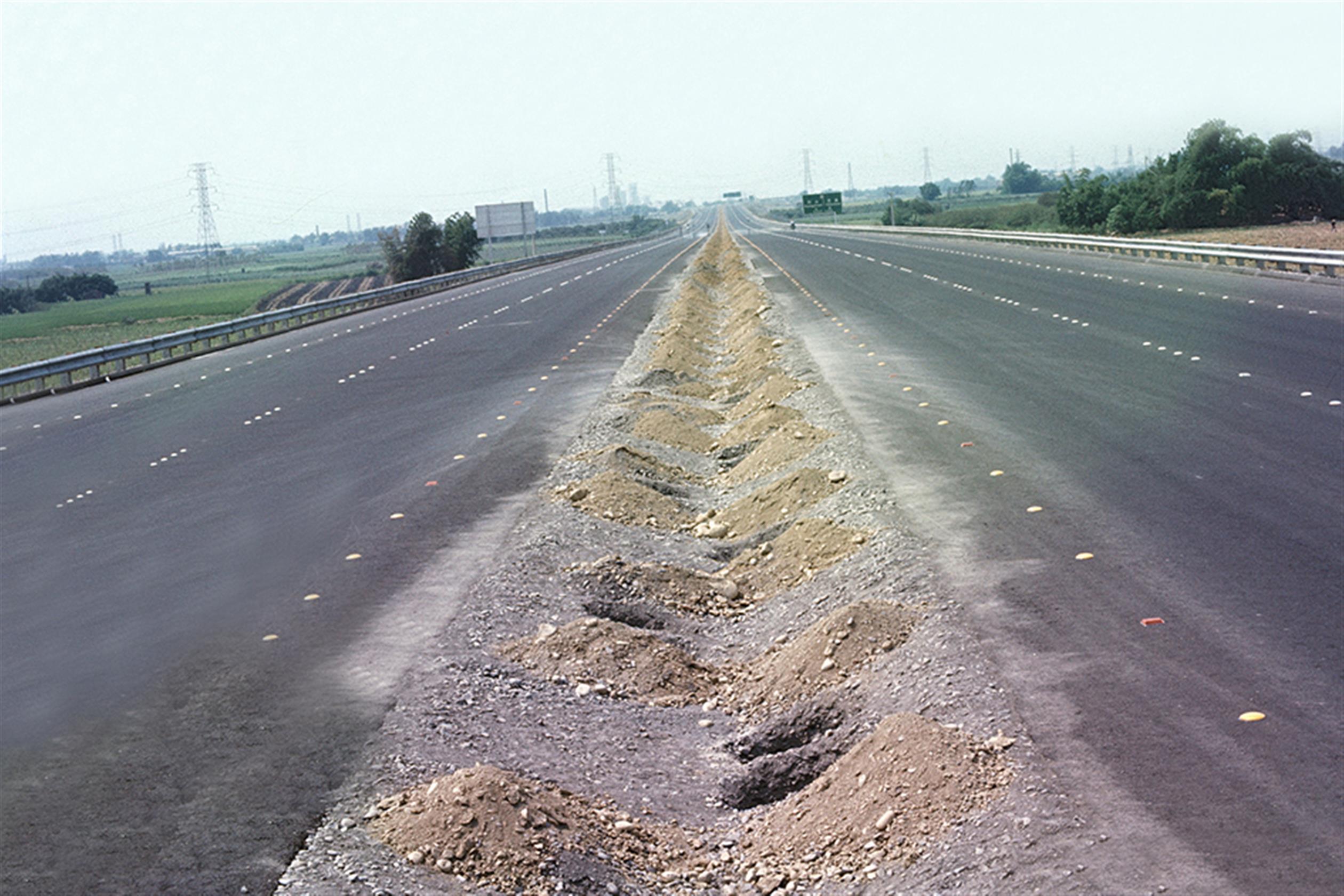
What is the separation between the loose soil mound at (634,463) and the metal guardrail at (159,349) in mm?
18061

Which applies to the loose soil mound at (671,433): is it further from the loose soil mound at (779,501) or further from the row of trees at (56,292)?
the row of trees at (56,292)

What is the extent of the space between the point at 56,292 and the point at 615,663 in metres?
122

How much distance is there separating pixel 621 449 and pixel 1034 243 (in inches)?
2003

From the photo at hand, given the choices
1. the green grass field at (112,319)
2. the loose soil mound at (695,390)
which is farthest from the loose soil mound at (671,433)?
the green grass field at (112,319)

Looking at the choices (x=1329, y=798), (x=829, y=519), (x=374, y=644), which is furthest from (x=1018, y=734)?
(x=829, y=519)

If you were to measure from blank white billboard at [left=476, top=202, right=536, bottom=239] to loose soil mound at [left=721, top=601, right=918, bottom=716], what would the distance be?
104m

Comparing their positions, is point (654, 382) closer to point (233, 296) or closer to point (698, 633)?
point (698, 633)

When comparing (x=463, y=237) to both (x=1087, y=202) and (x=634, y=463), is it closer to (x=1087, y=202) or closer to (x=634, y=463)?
(x=1087, y=202)

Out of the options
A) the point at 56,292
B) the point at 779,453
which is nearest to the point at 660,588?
the point at 779,453

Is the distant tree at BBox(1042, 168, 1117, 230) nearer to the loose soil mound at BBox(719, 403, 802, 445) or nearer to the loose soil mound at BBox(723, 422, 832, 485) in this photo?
the loose soil mound at BBox(719, 403, 802, 445)

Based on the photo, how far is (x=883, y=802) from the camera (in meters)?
6.84

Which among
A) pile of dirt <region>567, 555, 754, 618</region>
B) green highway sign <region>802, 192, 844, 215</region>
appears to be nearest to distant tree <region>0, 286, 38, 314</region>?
green highway sign <region>802, 192, 844, 215</region>

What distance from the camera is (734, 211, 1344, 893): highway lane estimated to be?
6312 mm

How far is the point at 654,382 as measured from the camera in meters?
24.1
